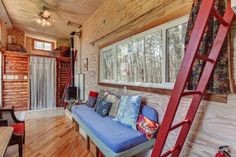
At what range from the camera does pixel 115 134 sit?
183cm

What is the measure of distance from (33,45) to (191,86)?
6.72 m

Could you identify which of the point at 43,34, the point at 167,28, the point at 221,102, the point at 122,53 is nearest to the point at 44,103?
the point at 43,34

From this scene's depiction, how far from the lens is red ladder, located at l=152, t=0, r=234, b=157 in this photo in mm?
1021

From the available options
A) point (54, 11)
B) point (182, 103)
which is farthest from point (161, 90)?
point (54, 11)

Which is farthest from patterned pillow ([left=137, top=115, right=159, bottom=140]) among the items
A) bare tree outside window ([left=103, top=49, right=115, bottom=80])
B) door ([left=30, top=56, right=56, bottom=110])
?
door ([left=30, top=56, right=56, bottom=110])

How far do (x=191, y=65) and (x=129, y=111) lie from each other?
1.27m

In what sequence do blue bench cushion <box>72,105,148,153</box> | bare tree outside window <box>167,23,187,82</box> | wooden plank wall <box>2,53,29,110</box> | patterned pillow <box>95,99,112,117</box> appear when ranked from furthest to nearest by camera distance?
wooden plank wall <box>2,53,29,110</box>
patterned pillow <box>95,99,112,117</box>
bare tree outside window <box>167,23,187,82</box>
blue bench cushion <box>72,105,148,153</box>

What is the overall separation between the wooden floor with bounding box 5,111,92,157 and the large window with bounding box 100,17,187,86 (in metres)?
1.46

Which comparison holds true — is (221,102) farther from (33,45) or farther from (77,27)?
(33,45)

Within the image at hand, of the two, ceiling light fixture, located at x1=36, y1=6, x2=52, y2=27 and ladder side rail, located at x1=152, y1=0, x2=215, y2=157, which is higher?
ceiling light fixture, located at x1=36, y1=6, x2=52, y2=27

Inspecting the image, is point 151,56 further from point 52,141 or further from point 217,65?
point 52,141

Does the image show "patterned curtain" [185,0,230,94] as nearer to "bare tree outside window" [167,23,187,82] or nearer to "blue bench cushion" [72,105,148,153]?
"bare tree outside window" [167,23,187,82]

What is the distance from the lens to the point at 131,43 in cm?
270

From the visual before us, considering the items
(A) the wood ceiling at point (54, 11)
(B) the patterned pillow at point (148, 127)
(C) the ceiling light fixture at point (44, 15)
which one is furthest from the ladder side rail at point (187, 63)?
(C) the ceiling light fixture at point (44, 15)
